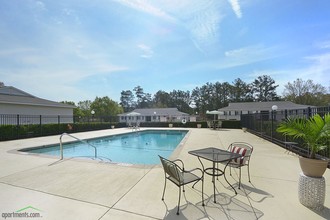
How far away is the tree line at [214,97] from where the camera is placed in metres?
36.2

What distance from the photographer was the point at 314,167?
256cm

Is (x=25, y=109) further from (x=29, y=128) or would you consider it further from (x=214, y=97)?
(x=214, y=97)

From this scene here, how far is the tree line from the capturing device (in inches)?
1425

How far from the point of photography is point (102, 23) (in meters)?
9.32

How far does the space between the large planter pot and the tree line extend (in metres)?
35.7

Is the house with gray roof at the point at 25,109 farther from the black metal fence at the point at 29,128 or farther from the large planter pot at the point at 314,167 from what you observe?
the large planter pot at the point at 314,167

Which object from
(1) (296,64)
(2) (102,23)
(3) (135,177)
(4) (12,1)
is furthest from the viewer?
(1) (296,64)

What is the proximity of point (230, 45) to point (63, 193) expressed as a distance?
15479 mm

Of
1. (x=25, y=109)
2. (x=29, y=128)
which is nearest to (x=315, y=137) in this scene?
(x=29, y=128)

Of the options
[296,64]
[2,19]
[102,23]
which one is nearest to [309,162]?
[102,23]

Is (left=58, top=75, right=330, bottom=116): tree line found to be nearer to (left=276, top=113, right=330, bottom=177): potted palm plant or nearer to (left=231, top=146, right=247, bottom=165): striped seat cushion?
(left=231, top=146, right=247, bottom=165): striped seat cushion

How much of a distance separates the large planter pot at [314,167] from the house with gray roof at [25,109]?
14.7 meters

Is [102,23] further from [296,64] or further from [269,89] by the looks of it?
[269,89]

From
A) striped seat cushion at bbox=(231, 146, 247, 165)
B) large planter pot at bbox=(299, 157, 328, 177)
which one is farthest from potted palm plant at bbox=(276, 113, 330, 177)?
striped seat cushion at bbox=(231, 146, 247, 165)
